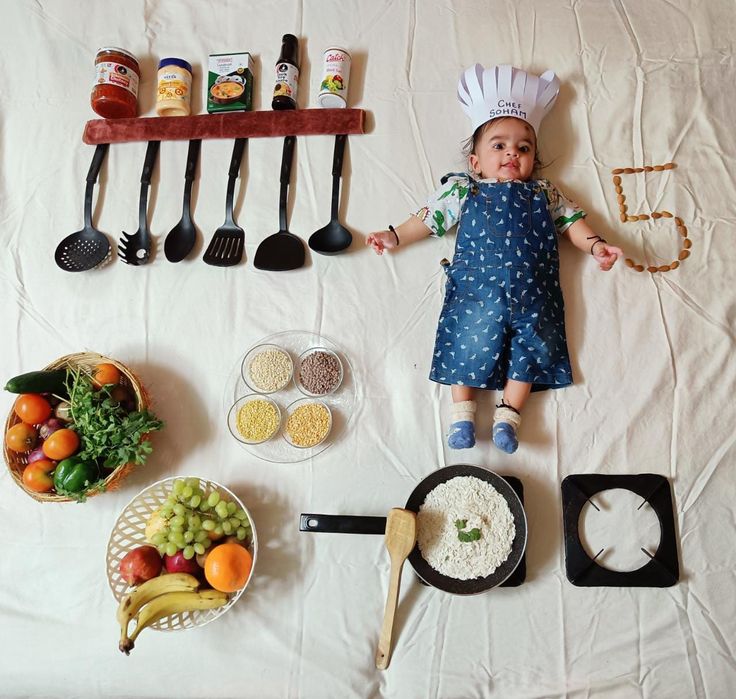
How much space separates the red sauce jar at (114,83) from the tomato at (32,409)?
75cm

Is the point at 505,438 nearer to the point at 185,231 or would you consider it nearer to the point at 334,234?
the point at 334,234

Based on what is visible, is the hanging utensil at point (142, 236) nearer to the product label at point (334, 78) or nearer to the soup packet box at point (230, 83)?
the soup packet box at point (230, 83)

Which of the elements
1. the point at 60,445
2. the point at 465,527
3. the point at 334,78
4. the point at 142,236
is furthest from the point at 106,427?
the point at 334,78

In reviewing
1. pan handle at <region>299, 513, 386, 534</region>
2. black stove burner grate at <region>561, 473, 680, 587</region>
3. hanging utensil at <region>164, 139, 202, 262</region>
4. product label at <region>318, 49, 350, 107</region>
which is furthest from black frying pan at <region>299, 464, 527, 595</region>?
product label at <region>318, 49, 350, 107</region>

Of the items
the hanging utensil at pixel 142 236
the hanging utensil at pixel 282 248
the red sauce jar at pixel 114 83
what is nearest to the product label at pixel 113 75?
the red sauce jar at pixel 114 83

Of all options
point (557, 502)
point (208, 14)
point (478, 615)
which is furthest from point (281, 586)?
point (208, 14)

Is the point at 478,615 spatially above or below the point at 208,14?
below

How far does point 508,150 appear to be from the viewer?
4.01 ft

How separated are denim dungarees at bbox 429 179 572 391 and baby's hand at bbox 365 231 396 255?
5.7 inches

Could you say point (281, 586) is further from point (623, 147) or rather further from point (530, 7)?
point (530, 7)

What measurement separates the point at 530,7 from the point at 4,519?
1.73 metres

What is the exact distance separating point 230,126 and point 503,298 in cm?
80

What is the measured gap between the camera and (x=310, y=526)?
106 cm

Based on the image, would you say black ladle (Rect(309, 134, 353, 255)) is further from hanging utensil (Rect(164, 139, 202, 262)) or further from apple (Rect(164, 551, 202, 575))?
apple (Rect(164, 551, 202, 575))
